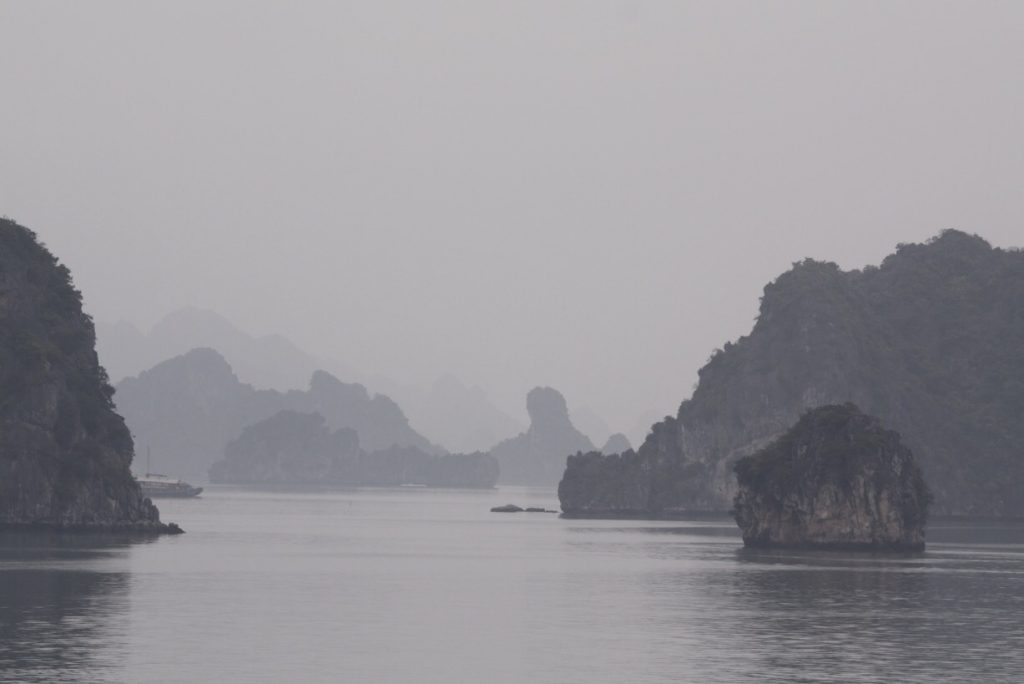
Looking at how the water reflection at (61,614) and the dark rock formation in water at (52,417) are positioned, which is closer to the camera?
the water reflection at (61,614)

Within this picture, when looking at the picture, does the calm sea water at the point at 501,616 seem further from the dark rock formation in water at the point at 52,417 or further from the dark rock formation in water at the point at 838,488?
the dark rock formation in water at the point at 52,417

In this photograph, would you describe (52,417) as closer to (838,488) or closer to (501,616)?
(838,488)

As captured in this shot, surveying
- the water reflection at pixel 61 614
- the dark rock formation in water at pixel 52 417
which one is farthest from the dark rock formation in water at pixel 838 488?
the dark rock formation in water at pixel 52 417

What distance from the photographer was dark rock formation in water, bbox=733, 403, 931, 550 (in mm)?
145875

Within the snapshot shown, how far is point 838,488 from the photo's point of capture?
146 m

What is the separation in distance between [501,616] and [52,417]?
3581 inches

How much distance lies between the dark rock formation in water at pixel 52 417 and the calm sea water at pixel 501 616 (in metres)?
14.9

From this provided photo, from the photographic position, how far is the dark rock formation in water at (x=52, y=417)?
152m

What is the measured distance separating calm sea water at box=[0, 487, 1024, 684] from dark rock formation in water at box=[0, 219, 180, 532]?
14.9 metres

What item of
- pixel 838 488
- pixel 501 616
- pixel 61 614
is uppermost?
pixel 838 488

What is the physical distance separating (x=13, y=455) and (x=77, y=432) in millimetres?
10846

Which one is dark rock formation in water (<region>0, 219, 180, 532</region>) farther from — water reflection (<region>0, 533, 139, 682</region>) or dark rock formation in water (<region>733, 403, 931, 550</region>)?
dark rock formation in water (<region>733, 403, 931, 550</region>)

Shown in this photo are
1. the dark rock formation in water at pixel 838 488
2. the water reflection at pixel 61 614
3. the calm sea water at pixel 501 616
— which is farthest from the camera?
the dark rock formation in water at pixel 838 488

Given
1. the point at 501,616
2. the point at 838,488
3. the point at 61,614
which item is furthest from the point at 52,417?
the point at 501,616
